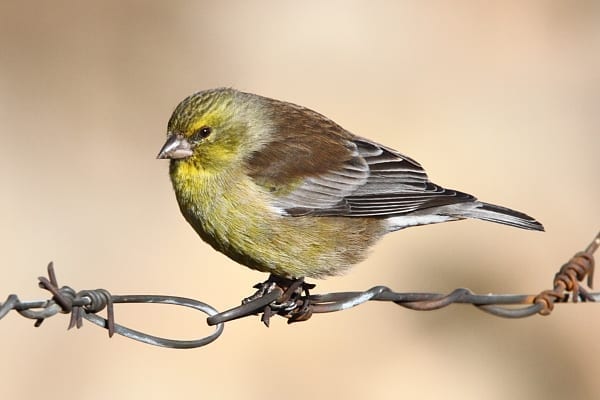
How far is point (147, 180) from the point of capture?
972cm

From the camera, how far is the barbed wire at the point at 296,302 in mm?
3859

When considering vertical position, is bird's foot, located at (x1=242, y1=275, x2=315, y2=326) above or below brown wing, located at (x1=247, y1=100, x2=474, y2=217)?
below

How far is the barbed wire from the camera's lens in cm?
386

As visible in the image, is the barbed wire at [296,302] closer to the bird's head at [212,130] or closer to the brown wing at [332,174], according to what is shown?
the brown wing at [332,174]

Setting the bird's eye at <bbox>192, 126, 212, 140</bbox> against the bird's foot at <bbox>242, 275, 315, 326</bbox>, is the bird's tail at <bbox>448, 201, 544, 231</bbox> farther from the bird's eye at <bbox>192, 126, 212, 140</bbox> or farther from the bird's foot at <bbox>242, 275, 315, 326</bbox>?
the bird's eye at <bbox>192, 126, 212, 140</bbox>

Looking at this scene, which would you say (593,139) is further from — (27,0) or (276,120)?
(27,0)

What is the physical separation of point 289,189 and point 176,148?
0.66 metres

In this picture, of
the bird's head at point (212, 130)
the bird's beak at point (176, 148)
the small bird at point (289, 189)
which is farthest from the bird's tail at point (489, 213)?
the bird's beak at point (176, 148)

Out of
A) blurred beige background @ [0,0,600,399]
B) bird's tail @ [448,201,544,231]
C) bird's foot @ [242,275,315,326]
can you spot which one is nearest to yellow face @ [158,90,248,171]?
bird's foot @ [242,275,315,326]

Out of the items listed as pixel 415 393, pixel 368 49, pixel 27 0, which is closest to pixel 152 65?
pixel 27 0

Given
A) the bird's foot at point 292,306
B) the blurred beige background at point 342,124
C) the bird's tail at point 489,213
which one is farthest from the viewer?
the blurred beige background at point 342,124

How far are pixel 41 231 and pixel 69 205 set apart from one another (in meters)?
0.42

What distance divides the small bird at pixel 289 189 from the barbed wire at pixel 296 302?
0.41 m

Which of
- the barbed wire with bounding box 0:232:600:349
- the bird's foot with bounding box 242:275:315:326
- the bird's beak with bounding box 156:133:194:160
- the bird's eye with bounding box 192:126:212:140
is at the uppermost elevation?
the bird's eye with bounding box 192:126:212:140
